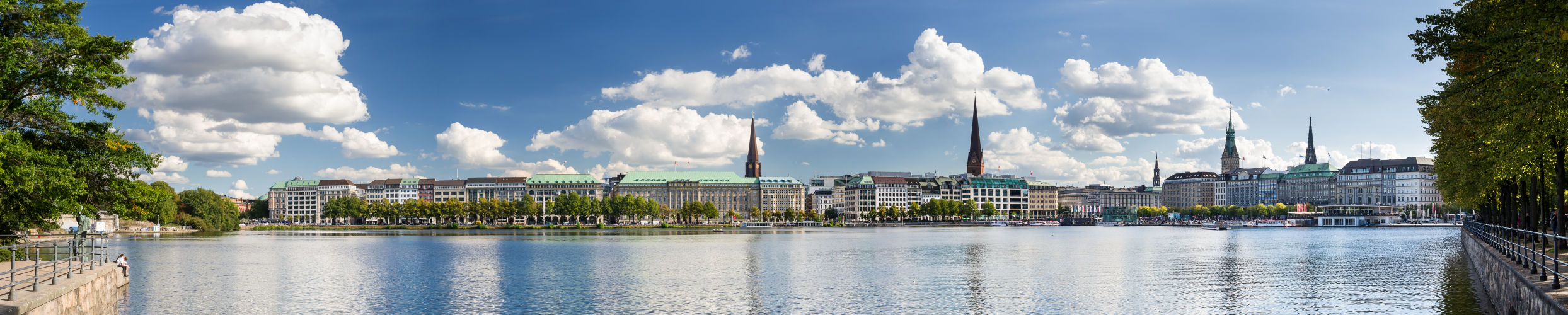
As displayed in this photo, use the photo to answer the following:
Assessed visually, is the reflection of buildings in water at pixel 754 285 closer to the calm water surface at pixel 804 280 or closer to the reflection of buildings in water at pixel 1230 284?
the calm water surface at pixel 804 280

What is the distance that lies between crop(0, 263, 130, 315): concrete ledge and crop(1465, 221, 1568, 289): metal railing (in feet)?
93.4

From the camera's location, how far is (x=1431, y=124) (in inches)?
1721

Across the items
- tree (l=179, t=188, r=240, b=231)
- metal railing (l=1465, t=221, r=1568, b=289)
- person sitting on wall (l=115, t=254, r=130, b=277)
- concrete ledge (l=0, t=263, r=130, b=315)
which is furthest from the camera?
tree (l=179, t=188, r=240, b=231)

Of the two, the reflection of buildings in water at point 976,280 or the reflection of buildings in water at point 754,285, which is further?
the reflection of buildings in water at point 976,280

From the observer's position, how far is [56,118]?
1059 inches

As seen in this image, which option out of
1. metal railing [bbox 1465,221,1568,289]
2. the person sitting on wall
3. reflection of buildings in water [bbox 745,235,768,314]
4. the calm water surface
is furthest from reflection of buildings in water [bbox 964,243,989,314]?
the person sitting on wall

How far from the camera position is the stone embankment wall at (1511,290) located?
18609mm

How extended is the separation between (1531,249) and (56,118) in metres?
42.3

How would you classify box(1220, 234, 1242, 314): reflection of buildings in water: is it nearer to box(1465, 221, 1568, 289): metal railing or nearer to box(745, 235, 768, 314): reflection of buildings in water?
box(1465, 221, 1568, 289): metal railing

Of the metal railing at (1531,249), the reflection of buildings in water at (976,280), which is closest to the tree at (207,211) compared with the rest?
the reflection of buildings in water at (976,280)

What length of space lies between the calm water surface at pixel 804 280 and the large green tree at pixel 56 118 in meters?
5.23

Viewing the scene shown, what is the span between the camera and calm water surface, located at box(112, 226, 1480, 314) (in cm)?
3491

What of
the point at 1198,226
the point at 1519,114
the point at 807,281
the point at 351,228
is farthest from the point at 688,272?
the point at 1198,226

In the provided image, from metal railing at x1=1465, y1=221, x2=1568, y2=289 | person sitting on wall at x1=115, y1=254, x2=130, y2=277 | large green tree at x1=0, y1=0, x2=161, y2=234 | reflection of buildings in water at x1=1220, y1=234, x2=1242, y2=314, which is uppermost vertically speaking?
large green tree at x1=0, y1=0, x2=161, y2=234
